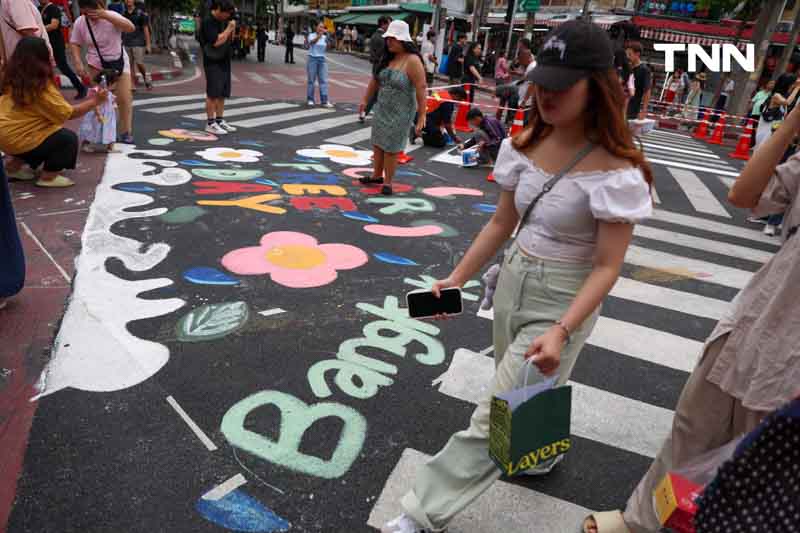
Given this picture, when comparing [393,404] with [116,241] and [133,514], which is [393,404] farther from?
[116,241]

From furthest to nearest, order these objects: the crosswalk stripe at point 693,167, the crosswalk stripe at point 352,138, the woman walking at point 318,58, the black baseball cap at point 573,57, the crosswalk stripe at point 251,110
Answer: the woman walking at point 318,58, the crosswalk stripe at point 693,167, the crosswalk stripe at point 251,110, the crosswalk stripe at point 352,138, the black baseball cap at point 573,57

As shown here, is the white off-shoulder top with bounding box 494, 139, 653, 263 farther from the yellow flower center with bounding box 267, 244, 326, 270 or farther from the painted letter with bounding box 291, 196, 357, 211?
the painted letter with bounding box 291, 196, 357, 211

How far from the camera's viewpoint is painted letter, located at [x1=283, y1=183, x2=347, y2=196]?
6.10m

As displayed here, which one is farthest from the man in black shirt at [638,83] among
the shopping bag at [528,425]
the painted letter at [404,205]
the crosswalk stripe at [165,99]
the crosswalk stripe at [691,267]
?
the crosswalk stripe at [165,99]

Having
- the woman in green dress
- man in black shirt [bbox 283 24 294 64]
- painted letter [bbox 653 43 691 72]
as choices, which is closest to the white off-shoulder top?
the woman in green dress

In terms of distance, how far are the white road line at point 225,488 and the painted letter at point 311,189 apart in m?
4.12

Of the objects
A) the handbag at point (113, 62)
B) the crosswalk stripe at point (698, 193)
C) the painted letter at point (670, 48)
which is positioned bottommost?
the crosswalk stripe at point (698, 193)

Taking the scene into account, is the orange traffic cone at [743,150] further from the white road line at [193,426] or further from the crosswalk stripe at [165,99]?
the white road line at [193,426]

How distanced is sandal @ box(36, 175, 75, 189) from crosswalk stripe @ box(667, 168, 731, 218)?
25.6 ft

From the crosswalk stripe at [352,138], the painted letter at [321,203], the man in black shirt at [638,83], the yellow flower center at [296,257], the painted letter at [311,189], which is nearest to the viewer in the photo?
the yellow flower center at [296,257]

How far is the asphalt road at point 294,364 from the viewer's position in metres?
2.17

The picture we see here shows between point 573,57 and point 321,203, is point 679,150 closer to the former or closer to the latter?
point 321,203

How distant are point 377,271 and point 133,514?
259 cm

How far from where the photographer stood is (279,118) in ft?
34.4
